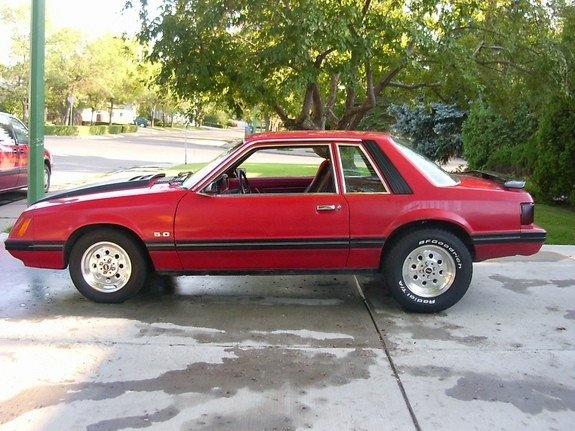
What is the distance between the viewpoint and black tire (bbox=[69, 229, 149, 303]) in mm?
5461

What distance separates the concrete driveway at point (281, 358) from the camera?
3.59 m

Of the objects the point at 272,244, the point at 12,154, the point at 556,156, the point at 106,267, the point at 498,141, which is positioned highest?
the point at 498,141

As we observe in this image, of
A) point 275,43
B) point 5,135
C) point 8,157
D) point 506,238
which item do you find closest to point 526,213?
point 506,238

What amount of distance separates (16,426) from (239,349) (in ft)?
5.48

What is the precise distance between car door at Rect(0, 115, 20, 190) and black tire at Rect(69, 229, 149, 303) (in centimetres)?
736

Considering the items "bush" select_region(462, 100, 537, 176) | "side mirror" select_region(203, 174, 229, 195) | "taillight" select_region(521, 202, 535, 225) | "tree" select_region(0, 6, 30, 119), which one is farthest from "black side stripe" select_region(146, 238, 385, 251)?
"tree" select_region(0, 6, 30, 119)

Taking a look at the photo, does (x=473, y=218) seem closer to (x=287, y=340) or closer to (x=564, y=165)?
(x=287, y=340)

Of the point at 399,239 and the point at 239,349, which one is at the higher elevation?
the point at 399,239

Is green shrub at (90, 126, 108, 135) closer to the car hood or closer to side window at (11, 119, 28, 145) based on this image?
side window at (11, 119, 28, 145)

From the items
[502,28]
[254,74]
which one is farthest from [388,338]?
[502,28]

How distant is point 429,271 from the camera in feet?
17.9

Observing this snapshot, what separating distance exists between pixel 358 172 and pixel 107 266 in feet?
8.02

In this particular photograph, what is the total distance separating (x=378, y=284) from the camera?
6.50m

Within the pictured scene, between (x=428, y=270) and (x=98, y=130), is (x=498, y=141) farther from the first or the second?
(x=98, y=130)
